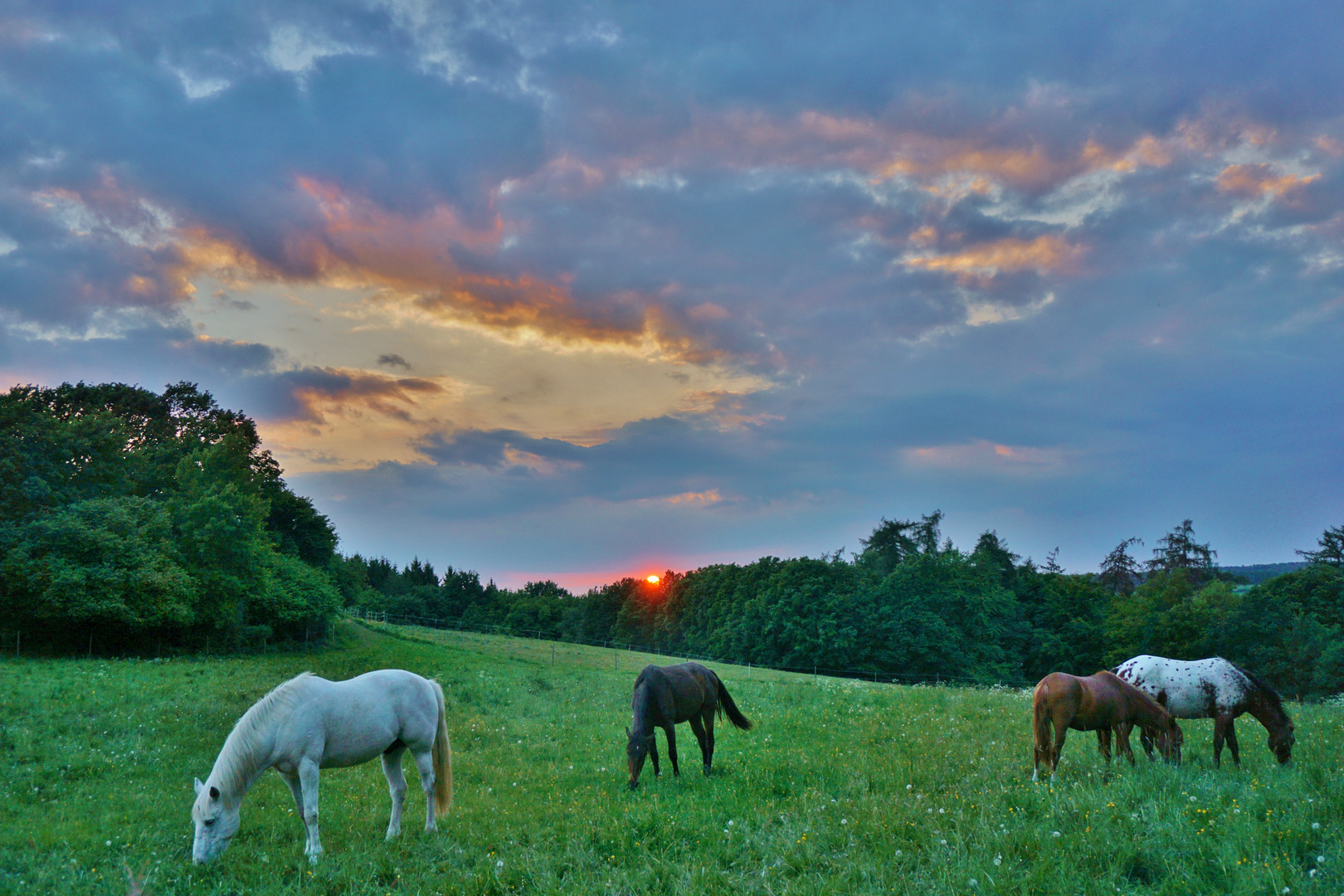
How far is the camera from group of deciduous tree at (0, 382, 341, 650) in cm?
3007

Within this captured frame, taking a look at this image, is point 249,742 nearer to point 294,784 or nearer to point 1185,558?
point 294,784

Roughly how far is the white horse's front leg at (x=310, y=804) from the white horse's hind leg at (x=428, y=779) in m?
1.29

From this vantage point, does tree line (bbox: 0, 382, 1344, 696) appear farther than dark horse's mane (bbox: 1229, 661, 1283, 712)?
Yes

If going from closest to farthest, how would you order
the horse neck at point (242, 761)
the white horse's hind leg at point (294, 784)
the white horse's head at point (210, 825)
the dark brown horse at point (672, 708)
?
the white horse's head at point (210, 825), the horse neck at point (242, 761), the white horse's hind leg at point (294, 784), the dark brown horse at point (672, 708)

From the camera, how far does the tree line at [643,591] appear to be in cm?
3170

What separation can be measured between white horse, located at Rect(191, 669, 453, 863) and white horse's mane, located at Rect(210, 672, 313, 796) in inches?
0.4

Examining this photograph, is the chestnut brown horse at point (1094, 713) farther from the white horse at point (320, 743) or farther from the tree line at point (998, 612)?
the tree line at point (998, 612)

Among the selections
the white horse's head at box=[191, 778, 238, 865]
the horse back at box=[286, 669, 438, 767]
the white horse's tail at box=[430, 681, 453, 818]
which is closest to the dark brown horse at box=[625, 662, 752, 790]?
the white horse's tail at box=[430, 681, 453, 818]

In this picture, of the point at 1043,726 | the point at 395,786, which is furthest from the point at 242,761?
the point at 1043,726

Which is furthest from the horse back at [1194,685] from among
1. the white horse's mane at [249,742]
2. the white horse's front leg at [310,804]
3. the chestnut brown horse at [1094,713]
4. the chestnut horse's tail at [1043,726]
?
the white horse's mane at [249,742]

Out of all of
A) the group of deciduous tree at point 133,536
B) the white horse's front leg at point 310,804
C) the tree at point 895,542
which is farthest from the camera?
the tree at point 895,542

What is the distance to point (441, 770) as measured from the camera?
31.5 ft

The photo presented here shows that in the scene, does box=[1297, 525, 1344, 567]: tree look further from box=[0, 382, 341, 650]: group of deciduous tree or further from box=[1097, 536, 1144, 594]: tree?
box=[0, 382, 341, 650]: group of deciduous tree

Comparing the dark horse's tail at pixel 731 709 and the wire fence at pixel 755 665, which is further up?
the dark horse's tail at pixel 731 709
